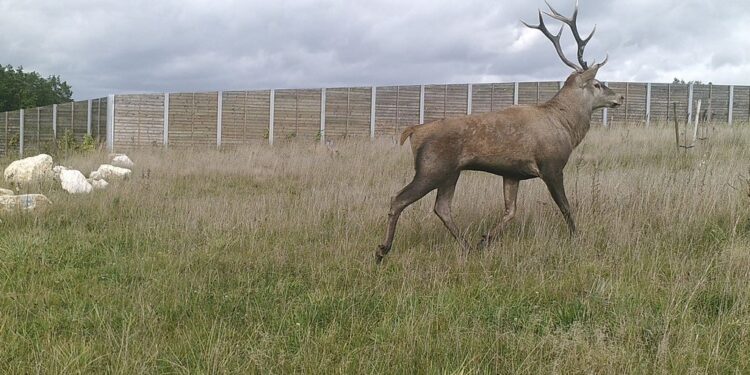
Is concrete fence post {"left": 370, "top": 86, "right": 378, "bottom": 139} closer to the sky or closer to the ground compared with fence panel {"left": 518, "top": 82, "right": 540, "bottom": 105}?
closer to the ground

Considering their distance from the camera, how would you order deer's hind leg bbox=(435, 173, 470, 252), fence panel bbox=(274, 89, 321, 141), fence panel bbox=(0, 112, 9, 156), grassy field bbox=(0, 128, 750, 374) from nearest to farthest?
grassy field bbox=(0, 128, 750, 374), deer's hind leg bbox=(435, 173, 470, 252), fence panel bbox=(274, 89, 321, 141), fence panel bbox=(0, 112, 9, 156)

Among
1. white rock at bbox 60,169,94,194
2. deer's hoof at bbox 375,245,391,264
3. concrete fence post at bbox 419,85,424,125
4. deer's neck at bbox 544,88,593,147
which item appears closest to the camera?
deer's hoof at bbox 375,245,391,264

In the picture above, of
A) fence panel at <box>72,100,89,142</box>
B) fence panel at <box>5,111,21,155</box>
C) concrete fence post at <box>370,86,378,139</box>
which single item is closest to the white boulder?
concrete fence post at <box>370,86,378,139</box>

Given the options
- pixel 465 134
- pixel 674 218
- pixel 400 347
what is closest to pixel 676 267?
pixel 674 218

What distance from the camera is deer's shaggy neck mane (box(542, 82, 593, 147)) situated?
532 cm

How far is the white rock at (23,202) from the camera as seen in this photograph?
21.0ft

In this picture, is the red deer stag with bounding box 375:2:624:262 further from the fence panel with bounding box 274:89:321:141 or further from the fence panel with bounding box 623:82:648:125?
the fence panel with bounding box 623:82:648:125

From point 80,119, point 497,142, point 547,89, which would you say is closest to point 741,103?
point 547,89

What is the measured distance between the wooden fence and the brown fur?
13.0 metres

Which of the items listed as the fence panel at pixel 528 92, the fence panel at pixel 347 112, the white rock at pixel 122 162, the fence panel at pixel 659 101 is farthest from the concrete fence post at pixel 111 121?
the fence panel at pixel 659 101

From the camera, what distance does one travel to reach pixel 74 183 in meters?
8.71

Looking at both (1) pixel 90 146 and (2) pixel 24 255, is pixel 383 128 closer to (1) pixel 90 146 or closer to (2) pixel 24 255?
(1) pixel 90 146

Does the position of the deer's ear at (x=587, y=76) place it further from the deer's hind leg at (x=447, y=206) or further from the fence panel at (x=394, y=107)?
the fence panel at (x=394, y=107)

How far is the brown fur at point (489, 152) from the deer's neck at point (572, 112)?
18 millimetres
